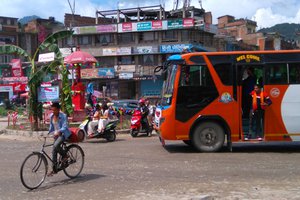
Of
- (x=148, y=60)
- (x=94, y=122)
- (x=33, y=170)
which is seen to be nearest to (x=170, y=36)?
(x=148, y=60)

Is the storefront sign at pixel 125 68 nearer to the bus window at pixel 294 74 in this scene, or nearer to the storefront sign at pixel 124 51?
the storefront sign at pixel 124 51

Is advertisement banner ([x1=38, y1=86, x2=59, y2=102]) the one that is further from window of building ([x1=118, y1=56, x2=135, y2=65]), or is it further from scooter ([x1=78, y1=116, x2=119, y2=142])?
window of building ([x1=118, y1=56, x2=135, y2=65])

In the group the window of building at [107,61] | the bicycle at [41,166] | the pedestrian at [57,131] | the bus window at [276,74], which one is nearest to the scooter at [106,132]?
the bus window at [276,74]

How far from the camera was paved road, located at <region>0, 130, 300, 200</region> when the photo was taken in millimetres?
7340

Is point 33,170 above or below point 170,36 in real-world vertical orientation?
below

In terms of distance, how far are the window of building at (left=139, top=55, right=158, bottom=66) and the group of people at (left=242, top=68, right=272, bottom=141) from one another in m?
52.4

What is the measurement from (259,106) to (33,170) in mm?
6860

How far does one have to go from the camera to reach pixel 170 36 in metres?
63.9

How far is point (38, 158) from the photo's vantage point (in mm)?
8086

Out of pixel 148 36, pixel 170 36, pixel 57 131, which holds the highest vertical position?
pixel 148 36

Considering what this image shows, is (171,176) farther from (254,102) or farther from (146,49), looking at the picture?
(146,49)

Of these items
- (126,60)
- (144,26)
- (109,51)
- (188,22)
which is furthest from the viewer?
(109,51)

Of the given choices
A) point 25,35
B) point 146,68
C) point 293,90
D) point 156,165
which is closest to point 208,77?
point 293,90

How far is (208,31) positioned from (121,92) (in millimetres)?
17062
